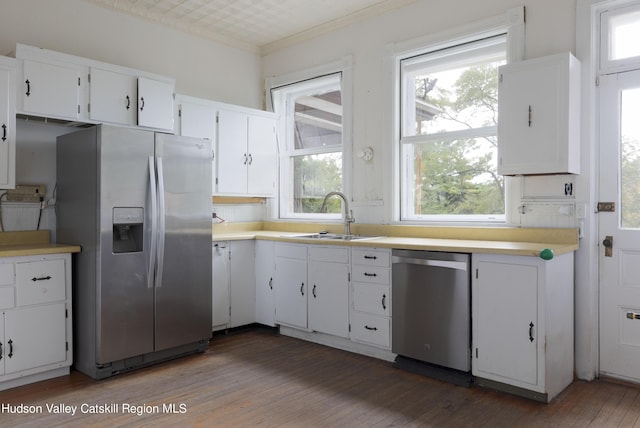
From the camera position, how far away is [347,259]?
12.0 ft

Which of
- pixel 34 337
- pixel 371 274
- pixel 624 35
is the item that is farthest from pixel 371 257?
pixel 34 337

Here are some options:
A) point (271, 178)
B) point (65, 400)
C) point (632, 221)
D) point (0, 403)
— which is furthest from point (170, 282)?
point (632, 221)

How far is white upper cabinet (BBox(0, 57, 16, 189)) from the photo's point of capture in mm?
3105

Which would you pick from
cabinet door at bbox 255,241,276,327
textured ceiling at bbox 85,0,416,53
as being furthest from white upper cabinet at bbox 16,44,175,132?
cabinet door at bbox 255,241,276,327

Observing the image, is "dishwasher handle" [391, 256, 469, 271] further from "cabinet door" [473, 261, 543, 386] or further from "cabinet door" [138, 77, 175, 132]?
"cabinet door" [138, 77, 175, 132]

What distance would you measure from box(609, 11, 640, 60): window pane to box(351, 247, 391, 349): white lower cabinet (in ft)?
6.67

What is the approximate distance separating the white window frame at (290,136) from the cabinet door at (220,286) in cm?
111

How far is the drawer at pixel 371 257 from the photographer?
3.41 metres

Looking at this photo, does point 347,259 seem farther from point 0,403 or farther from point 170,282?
point 0,403

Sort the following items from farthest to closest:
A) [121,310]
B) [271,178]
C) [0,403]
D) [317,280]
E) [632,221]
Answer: [271,178] → [317,280] → [121,310] → [632,221] → [0,403]

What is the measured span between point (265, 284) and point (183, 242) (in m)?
1.02

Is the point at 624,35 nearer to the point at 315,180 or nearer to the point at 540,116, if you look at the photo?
the point at 540,116

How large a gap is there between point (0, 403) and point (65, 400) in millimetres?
361

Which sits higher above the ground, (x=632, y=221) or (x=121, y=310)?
(x=632, y=221)
